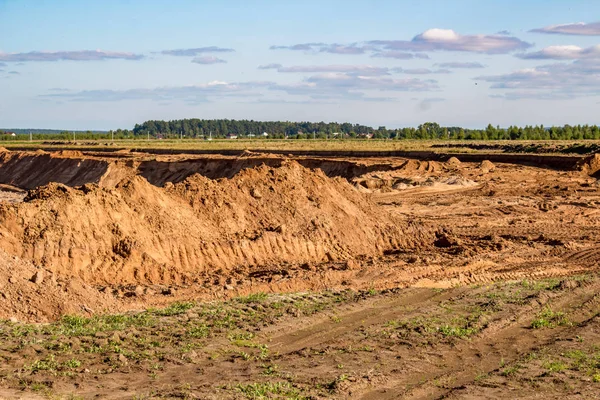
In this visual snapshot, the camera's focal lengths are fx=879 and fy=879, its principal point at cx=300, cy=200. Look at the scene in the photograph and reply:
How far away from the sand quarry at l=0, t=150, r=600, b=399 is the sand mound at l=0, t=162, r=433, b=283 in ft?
0.14

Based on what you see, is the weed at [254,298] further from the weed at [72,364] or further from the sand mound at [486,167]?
the sand mound at [486,167]

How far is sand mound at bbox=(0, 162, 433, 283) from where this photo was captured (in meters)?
18.0

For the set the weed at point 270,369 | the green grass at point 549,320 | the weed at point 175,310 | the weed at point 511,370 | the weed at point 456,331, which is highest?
the weed at point 175,310

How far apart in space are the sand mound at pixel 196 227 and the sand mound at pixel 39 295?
3045mm

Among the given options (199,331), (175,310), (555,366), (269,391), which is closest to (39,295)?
(175,310)

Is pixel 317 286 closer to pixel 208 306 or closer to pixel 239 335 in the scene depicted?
pixel 208 306

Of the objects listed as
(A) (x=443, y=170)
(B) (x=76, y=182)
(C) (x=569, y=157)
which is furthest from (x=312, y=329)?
(B) (x=76, y=182)

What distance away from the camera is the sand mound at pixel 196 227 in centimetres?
1800

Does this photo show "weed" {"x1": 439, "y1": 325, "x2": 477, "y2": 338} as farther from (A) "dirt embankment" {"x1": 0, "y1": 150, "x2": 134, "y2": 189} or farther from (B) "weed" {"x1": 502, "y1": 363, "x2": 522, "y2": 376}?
(A) "dirt embankment" {"x1": 0, "y1": 150, "x2": 134, "y2": 189}

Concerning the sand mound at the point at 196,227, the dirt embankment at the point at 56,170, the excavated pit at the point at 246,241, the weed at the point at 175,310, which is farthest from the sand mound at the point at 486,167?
the weed at the point at 175,310

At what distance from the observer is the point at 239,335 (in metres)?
12.3

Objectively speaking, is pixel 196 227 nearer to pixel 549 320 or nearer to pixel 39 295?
pixel 39 295

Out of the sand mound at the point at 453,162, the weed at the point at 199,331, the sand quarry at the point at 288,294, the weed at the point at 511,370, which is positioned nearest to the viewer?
the sand quarry at the point at 288,294

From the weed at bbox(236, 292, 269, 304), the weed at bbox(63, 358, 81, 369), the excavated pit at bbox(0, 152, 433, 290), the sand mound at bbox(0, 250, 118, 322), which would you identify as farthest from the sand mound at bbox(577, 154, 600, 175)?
the weed at bbox(63, 358, 81, 369)
